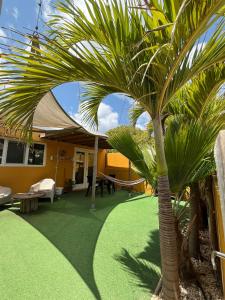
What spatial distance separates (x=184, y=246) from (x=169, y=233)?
1120mm

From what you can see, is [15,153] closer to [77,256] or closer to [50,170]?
[50,170]

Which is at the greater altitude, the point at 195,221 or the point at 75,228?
the point at 195,221

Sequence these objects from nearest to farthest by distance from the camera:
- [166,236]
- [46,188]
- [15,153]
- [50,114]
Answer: [166,236]
[50,114]
[46,188]
[15,153]

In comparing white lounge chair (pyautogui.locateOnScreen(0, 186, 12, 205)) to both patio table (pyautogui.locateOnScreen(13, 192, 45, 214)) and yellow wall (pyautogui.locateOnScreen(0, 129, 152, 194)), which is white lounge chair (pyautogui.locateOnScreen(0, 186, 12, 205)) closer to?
patio table (pyautogui.locateOnScreen(13, 192, 45, 214))

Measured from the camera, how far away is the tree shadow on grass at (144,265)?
2950 millimetres

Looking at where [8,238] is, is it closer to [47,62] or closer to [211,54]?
[47,62]

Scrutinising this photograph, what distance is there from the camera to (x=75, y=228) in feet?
16.3

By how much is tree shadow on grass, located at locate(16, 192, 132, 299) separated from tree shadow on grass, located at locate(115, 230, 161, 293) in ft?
2.11

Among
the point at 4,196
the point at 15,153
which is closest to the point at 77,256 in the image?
the point at 4,196

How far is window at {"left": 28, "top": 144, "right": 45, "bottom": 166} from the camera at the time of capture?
888 cm

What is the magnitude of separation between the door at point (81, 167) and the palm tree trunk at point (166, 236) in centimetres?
974

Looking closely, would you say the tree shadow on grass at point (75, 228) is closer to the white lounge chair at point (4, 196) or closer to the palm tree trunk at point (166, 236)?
the white lounge chair at point (4, 196)

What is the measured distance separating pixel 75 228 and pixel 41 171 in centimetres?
510

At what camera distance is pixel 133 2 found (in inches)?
57.3
